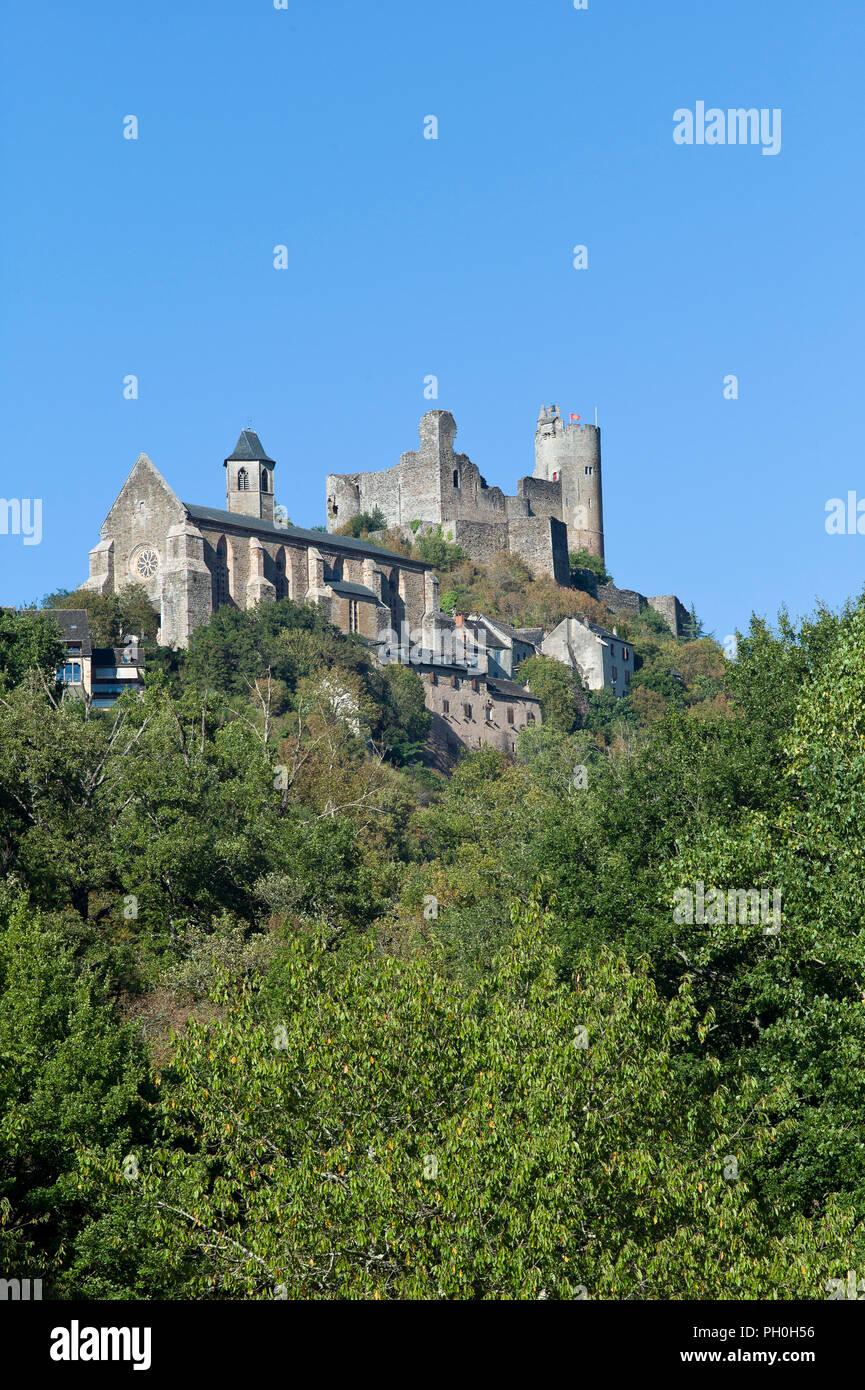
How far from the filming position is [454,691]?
92.4 m

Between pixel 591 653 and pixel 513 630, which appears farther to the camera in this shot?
pixel 513 630

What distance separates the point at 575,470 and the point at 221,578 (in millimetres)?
44598

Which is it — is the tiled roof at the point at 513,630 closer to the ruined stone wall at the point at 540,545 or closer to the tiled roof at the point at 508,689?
the tiled roof at the point at 508,689

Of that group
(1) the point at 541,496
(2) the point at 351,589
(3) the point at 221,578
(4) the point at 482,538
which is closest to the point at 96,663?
(3) the point at 221,578

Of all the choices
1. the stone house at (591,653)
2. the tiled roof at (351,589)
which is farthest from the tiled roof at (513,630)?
the tiled roof at (351,589)

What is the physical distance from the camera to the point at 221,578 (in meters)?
91.4

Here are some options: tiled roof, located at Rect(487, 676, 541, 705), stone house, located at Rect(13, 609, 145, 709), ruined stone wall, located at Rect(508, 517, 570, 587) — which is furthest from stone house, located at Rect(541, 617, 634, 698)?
stone house, located at Rect(13, 609, 145, 709)

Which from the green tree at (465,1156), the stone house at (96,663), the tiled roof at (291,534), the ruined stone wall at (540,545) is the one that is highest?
the ruined stone wall at (540,545)

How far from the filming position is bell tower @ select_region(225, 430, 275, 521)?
105000 millimetres

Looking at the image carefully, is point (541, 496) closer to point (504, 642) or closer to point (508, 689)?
point (504, 642)

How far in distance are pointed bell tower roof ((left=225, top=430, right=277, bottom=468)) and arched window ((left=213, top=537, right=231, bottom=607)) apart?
14799 millimetres

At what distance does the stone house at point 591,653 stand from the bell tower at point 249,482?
20448 mm

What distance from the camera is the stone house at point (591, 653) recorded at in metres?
101

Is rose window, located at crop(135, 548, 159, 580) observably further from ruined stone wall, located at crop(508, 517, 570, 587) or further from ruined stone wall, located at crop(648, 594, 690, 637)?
ruined stone wall, located at crop(648, 594, 690, 637)
